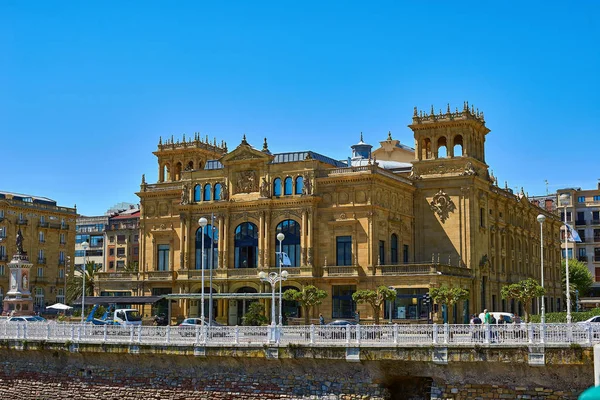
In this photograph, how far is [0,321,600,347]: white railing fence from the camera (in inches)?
1309

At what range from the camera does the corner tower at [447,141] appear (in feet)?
250

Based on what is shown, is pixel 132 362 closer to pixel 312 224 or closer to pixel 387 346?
pixel 387 346

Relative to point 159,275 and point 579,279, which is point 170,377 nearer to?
point 159,275

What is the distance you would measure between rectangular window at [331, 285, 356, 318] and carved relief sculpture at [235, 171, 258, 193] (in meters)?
11.4

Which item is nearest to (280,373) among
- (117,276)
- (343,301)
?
(343,301)

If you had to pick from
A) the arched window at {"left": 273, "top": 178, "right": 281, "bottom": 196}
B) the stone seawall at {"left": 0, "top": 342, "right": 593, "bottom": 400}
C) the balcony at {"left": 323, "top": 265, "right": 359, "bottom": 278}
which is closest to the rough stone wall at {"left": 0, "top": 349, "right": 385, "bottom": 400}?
the stone seawall at {"left": 0, "top": 342, "right": 593, "bottom": 400}

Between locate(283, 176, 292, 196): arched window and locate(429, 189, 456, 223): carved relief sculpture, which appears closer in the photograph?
locate(283, 176, 292, 196): arched window

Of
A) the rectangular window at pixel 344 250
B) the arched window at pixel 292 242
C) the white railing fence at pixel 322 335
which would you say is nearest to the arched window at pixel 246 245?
the arched window at pixel 292 242

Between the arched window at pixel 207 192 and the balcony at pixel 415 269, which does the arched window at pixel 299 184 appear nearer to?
the arched window at pixel 207 192

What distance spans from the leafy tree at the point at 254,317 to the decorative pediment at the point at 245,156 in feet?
42.6

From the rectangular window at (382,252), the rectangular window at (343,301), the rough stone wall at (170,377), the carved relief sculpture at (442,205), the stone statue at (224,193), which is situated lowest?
the rough stone wall at (170,377)

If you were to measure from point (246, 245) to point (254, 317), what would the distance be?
9533 millimetres

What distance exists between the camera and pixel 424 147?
78.8 metres

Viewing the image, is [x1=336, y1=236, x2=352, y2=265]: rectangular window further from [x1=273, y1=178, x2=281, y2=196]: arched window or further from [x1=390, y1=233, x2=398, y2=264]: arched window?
[x1=273, y1=178, x2=281, y2=196]: arched window
